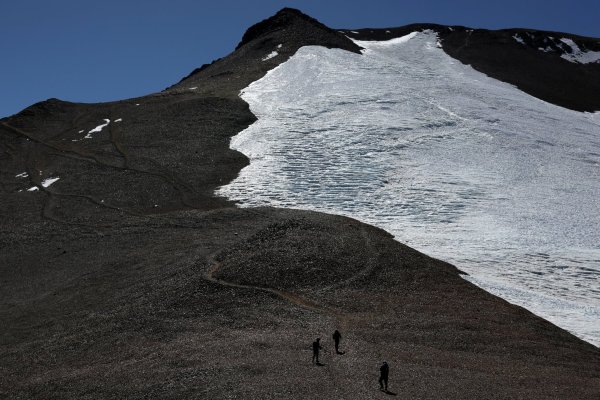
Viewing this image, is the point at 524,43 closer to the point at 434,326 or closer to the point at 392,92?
the point at 392,92

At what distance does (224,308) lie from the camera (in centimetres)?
2923

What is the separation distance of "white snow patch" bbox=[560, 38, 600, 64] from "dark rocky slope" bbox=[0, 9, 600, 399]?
79.9m

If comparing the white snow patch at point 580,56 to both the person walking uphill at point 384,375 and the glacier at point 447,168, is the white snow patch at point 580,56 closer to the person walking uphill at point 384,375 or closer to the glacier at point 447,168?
the glacier at point 447,168

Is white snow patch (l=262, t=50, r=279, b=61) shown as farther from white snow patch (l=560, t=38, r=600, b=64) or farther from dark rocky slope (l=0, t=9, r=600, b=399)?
white snow patch (l=560, t=38, r=600, b=64)

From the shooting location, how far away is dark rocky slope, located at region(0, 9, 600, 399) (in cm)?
2281

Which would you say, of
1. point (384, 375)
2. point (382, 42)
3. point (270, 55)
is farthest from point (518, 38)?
point (384, 375)

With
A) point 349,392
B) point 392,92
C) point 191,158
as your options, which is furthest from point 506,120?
point 349,392

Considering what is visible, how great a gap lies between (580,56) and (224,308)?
10301cm

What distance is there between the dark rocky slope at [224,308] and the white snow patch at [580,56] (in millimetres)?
79886

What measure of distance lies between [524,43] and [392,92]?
164 ft

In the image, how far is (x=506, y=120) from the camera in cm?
7012

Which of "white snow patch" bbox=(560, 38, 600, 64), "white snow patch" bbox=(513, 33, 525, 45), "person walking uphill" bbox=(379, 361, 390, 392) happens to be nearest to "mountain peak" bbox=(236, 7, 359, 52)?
"white snow patch" bbox=(513, 33, 525, 45)

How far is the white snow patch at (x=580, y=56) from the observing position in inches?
4413

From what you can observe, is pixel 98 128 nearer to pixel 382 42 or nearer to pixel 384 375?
pixel 384 375
